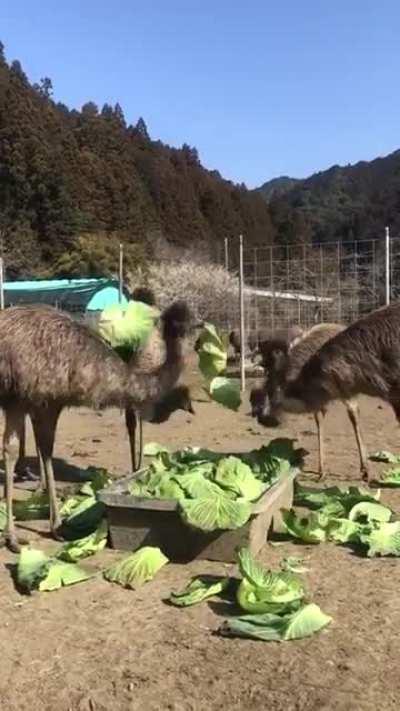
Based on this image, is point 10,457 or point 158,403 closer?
point 10,457

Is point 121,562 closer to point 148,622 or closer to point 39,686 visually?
point 148,622

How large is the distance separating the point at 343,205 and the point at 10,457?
163 feet

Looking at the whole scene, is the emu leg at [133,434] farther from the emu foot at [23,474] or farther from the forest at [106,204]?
the forest at [106,204]

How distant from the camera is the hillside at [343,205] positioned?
116 feet

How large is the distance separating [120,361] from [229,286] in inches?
812

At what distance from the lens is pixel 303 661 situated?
3.71 metres

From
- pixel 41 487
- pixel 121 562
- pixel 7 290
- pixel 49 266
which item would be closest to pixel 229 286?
pixel 7 290

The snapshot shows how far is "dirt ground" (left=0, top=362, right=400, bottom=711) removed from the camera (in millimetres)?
3457

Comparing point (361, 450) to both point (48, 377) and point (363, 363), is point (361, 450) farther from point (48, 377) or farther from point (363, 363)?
point (48, 377)

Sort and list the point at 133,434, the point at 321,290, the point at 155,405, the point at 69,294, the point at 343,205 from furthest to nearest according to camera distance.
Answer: the point at 343,205 < the point at 69,294 < the point at 321,290 < the point at 133,434 < the point at 155,405

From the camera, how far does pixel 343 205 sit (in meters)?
53.4

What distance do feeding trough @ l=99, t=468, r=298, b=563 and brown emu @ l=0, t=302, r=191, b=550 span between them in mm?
654

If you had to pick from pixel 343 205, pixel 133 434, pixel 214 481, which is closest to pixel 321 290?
pixel 133 434

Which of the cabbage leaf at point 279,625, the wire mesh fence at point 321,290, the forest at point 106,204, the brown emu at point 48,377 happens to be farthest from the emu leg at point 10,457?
the forest at point 106,204
